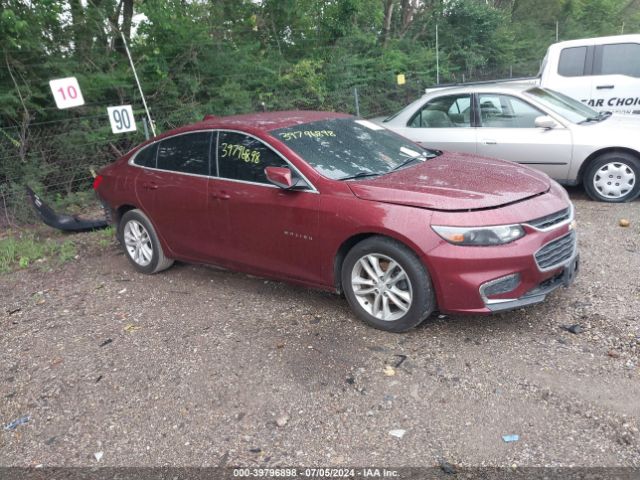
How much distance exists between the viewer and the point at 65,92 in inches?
301

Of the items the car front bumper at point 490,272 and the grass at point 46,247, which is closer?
the car front bumper at point 490,272

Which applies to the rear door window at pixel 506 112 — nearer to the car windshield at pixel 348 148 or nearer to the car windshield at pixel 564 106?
the car windshield at pixel 564 106

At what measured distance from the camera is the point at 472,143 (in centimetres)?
741

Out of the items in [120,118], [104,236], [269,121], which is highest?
[269,121]

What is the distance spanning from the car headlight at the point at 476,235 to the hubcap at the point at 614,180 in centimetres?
395

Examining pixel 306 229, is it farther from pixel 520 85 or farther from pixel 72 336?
pixel 520 85

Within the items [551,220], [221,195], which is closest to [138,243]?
[221,195]

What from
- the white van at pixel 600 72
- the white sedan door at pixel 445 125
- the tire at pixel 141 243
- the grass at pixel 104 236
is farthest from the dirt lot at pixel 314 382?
the white van at pixel 600 72

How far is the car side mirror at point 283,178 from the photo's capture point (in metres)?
4.17

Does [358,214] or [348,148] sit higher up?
[348,148]

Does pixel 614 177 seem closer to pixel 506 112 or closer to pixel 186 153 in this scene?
pixel 506 112

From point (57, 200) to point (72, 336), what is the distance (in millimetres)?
4986

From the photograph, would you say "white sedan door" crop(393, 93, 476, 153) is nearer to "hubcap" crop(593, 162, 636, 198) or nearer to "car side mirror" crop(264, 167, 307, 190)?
"hubcap" crop(593, 162, 636, 198)

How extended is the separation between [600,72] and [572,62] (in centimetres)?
47
